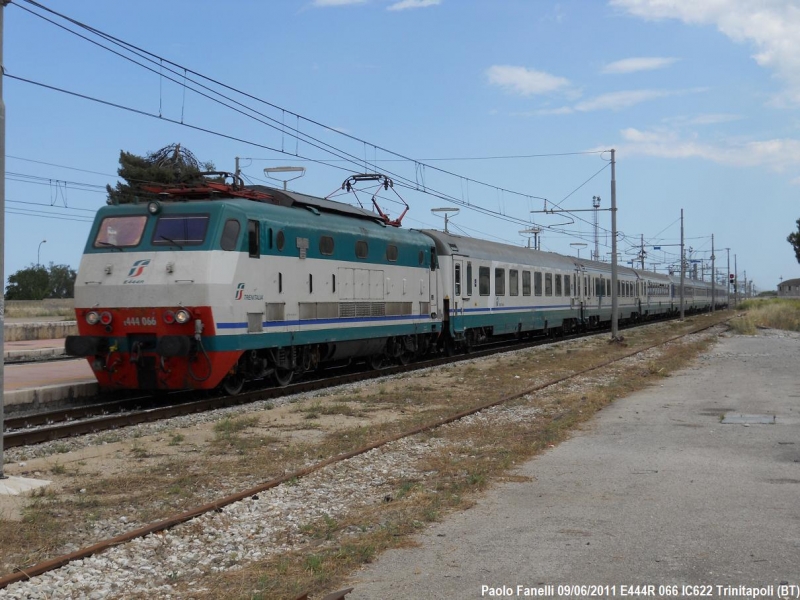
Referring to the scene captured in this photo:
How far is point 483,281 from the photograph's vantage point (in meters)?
28.2

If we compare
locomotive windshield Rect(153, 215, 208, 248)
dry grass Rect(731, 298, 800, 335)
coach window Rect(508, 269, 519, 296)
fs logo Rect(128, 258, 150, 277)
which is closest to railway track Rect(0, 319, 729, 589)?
locomotive windshield Rect(153, 215, 208, 248)

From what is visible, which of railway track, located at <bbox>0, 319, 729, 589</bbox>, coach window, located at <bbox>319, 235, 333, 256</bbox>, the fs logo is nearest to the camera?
railway track, located at <bbox>0, 319, 729, 589</bbox>

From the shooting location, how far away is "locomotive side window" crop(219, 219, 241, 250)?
1444cm

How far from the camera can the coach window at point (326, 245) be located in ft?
57.5

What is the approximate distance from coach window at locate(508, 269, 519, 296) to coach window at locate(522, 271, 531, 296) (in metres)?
0.75

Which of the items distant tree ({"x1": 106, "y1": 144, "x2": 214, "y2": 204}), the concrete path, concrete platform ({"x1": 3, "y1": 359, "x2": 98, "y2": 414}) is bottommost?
the concrete path

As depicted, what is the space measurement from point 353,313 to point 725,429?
9.15 m

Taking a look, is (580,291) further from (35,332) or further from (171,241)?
(171,241)

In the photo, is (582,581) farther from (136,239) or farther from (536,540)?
(136,239)

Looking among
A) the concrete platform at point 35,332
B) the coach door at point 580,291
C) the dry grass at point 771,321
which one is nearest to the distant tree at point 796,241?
the dry grass at point 771,321

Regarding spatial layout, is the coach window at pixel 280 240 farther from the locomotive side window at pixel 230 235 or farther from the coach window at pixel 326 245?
the coach window at pixel 326 245

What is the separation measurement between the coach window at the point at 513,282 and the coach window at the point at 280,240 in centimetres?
1600

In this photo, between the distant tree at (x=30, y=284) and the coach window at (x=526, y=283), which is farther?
the distant tree at (x=30, y=284)

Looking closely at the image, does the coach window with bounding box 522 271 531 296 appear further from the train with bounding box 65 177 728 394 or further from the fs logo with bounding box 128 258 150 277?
the fs logo with bounding box 128 258 150 277
